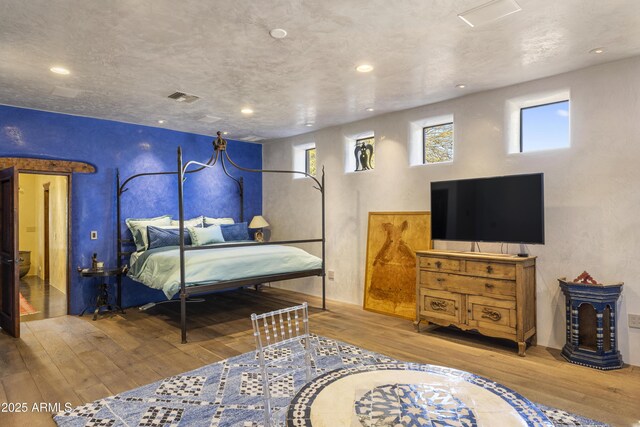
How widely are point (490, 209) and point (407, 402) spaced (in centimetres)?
299

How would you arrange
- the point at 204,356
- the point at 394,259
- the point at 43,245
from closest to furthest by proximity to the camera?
1. the point at 204,356
2. the point at 394,259
3. the point at 43,245

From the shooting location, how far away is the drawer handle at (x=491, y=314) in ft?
12.0

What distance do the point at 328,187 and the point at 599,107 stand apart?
354cm

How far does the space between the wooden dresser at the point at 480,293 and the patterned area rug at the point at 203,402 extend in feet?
3.50

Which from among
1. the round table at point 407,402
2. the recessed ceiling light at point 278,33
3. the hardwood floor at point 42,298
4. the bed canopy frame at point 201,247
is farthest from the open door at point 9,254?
the round table at point 407,402

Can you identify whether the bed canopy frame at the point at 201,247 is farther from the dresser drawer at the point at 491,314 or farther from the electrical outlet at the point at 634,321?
the electrical outlet at the point at 634,321

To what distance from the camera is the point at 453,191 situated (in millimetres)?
4195

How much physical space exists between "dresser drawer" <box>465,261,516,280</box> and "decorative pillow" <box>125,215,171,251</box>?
4207 mm

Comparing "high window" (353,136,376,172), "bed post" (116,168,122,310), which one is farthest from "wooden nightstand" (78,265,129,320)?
"high window" (353,136,376,172)

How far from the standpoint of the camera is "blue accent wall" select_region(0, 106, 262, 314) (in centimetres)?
476

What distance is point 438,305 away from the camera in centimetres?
409

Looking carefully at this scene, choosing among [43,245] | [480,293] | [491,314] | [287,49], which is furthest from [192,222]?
[491,314]

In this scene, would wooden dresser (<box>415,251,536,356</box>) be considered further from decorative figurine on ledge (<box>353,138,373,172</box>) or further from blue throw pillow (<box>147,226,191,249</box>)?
blue throw pillow (<box>147,226,191,249</box>)

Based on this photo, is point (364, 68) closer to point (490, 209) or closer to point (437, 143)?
point (437, 143)
